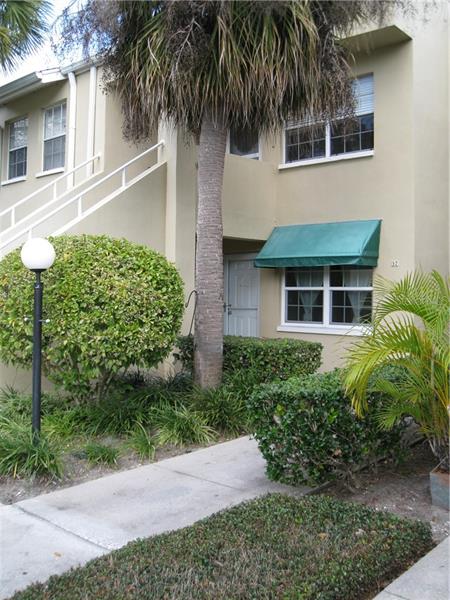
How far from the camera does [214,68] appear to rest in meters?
7.57

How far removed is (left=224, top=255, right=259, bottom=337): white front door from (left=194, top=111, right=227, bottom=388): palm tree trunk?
185 inches

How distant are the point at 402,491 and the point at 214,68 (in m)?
5.73

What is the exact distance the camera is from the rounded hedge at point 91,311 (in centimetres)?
700

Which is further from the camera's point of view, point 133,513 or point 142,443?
point 142,443

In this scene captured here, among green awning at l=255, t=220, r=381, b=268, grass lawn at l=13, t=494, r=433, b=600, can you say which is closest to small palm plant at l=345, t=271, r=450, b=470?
grass lawn at l=13, t=494, r=433, b=600

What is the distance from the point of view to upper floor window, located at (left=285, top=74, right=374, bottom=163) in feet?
36.3

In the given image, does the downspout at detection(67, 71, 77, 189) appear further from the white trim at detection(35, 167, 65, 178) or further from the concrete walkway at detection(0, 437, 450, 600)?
the concrete walkway at detection(0, 437, 450, 600)

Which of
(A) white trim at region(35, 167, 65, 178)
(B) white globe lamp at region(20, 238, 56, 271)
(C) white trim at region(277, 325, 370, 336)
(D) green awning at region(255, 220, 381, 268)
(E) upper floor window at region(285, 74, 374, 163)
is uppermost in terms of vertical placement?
(E) upper floor window at region(285, 74, 374, 163)

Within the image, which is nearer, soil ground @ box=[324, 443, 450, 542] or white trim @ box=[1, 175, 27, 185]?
soil ground @ box=[324, 443, 450, 542]

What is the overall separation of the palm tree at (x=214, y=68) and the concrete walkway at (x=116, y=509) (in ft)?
7.12

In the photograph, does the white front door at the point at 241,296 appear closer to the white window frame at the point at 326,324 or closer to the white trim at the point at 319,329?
the white trim at the point at 319,329

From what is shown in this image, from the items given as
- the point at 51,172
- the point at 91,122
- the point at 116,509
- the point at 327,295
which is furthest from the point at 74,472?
the point at 51,172

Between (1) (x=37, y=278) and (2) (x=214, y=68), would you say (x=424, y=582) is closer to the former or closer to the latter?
(1) (x=37, y=278)

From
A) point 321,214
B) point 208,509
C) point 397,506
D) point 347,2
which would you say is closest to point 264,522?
point 208,509
